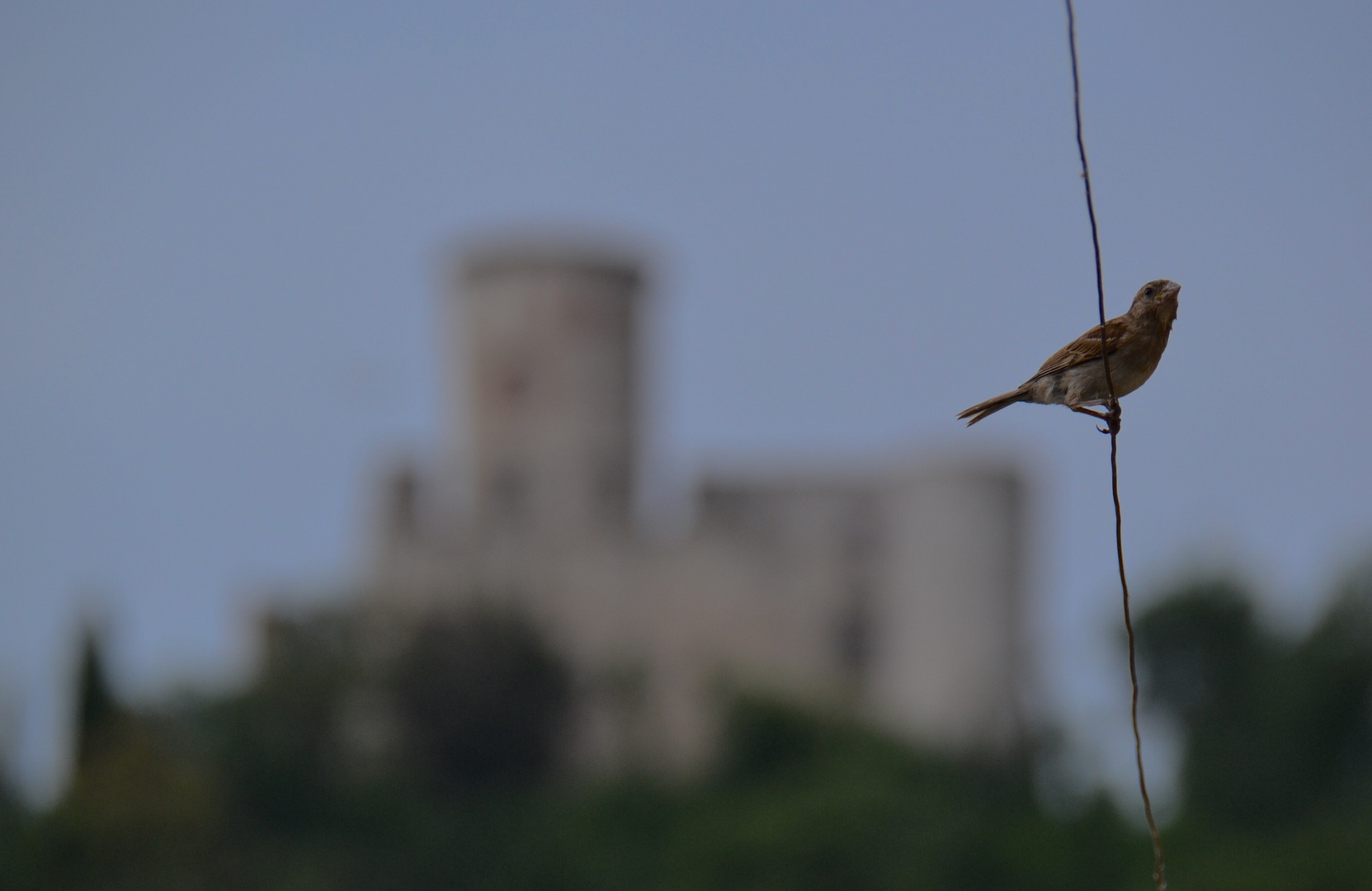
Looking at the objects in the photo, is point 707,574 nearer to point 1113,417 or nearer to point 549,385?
point 549,385

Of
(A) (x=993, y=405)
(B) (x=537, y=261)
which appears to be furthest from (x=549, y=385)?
(A) (x=993, y=405)

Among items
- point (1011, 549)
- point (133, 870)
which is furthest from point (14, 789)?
point (1011, 549)

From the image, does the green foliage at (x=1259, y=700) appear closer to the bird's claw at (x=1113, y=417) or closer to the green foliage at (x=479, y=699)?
the green foliage at (x=479, y=699)

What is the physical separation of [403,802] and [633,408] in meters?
9.46

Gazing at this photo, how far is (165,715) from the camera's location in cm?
3966

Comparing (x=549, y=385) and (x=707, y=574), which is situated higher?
(x=549, y=385)

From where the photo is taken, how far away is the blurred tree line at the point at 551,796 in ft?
110

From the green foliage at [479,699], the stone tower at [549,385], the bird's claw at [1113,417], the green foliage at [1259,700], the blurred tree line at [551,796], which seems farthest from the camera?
the stone tower at [549,385]

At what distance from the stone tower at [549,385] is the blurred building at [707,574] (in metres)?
0.04

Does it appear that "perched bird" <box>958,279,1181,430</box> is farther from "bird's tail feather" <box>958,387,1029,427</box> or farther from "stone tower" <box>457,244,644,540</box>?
"stone tower" <box>457,244,644,540</box>

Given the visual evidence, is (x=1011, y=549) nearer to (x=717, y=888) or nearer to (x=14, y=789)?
(x=717, y=888)

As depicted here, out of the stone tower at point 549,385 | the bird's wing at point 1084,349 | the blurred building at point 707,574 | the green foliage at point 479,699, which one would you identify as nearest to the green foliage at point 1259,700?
the blurred building at point 707,574

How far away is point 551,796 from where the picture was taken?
128 ft

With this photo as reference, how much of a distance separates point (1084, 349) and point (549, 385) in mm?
40309
